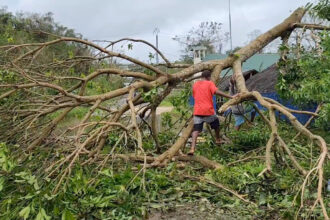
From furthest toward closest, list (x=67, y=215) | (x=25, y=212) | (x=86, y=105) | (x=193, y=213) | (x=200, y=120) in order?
(x=86, y=105)
(x=200, y=120)
(x=193, y=213)
(x=67, y=215)
(x=25, y=212)

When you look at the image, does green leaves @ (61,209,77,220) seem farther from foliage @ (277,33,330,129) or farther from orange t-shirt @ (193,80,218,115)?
foliage @ (277,33,330,129)

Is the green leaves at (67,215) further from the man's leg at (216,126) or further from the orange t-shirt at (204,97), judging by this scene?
the man's leg at (216,126)

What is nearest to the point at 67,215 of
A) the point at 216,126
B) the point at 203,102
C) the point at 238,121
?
the point at 203,102

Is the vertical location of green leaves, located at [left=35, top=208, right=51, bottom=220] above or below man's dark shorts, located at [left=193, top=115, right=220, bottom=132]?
below

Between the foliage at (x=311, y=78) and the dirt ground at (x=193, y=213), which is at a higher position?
the foliage at (x=311, y=78)

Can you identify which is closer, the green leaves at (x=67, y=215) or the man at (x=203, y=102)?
the green leaves at (x=67, y=215)

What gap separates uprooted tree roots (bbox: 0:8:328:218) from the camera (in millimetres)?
4980

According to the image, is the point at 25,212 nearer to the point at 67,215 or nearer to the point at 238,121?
the point at 67,215

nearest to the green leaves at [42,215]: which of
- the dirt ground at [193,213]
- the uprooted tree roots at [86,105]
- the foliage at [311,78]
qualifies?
the uprooted tree roots at [86,105]

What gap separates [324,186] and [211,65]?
11.1 feet

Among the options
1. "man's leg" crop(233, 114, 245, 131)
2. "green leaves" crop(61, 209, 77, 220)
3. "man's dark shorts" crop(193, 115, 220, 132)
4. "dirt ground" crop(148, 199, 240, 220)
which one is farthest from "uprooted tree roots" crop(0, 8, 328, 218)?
"man's leg" crop(233, 114, 245, 131)

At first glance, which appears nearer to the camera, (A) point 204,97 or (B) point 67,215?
(B) point 67,215

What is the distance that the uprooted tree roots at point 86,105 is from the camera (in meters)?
4.98

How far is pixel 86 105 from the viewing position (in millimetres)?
6438
